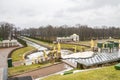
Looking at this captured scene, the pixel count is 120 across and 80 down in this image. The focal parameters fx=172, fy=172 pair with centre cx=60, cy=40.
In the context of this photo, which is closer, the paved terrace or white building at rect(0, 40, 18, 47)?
the paved terrace

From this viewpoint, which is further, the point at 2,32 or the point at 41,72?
the point at 2,32

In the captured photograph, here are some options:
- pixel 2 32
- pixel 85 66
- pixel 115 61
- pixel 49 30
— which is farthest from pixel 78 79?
pixel 49 30

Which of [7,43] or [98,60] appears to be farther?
[7,43]

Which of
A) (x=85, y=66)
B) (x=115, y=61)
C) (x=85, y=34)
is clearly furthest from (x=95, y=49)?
(x=85, y=34)

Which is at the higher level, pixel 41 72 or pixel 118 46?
pixel 118 46

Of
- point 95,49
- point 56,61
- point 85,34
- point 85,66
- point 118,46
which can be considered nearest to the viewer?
point 85,66

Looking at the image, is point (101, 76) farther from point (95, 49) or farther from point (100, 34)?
point (100, 34)

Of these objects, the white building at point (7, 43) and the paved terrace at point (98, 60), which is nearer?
the paved terrace at point (98, 60)

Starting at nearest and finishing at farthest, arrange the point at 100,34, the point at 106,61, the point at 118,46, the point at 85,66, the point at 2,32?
the point at 85,66
the point at 106,61
the point at 118,46
the point at 2,32
the point at 100,34

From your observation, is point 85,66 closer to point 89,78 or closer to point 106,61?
point 106,61
